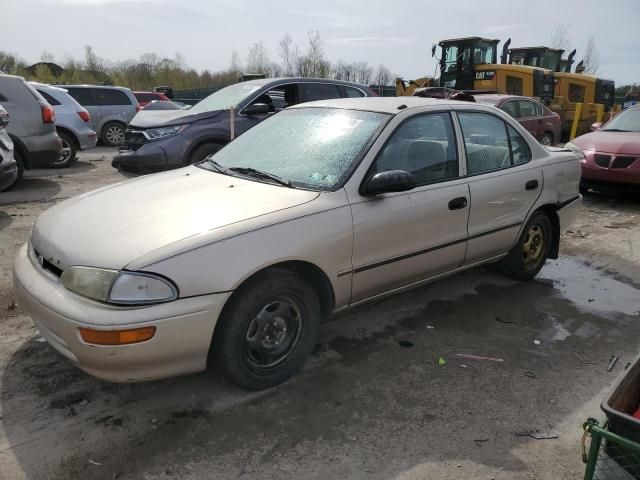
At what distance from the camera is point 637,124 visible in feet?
29.5

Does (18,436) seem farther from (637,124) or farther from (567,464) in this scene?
(637,124)

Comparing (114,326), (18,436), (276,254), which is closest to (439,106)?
(276,254)

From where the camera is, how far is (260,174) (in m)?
3.52

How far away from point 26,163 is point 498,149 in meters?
7.28

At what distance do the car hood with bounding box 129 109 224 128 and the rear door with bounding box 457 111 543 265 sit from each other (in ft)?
15.6

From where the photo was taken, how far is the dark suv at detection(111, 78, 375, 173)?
7.75m

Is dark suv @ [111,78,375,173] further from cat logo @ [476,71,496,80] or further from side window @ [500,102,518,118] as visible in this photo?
cat logo @ [476,71,496,80]

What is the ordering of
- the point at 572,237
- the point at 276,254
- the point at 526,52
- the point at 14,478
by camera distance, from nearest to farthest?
the point at 14,478, the point at 276,254, the point at 572,237, the point at 526,52

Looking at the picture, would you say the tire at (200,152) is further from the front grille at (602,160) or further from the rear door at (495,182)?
the front grille at (602,160)

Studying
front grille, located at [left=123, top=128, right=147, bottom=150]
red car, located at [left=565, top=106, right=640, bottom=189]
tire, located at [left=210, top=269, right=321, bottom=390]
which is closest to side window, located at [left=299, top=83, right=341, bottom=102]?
front grille, located at [left=123, top=128, right=147, bottom=150]

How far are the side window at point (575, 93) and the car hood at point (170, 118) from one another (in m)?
15.6

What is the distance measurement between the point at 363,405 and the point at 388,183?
1319 mm

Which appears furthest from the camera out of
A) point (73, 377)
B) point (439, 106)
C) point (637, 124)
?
→ point (637, 124)

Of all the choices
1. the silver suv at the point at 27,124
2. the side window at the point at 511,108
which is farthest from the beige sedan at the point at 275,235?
the side window at the point at 511,108
